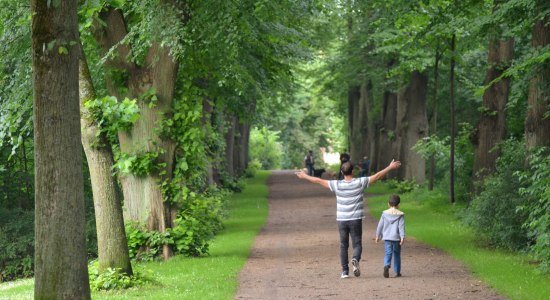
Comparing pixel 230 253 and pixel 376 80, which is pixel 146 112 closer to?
pixel 230 253

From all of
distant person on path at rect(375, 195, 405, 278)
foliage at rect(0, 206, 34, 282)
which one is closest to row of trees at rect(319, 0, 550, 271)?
distant person on path at rect(375, 195, 405, 278)

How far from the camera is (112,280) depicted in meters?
14.4

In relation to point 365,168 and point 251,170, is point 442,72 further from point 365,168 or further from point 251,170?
point 251,170

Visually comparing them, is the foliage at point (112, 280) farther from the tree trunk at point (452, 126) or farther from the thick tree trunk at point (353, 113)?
the thick tree trunk at point (353, 113)

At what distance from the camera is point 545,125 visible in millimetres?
18438

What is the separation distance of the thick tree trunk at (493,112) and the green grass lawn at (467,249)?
1.81m

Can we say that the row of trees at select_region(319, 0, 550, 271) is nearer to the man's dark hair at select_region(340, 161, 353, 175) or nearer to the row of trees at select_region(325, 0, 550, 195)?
the row of trees at select_region(325, 0, 550, 195)

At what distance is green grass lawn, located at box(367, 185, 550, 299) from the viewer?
539 inches

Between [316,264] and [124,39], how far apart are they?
5349 millimetres

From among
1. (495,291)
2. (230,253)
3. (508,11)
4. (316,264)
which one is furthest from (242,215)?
(495,291)

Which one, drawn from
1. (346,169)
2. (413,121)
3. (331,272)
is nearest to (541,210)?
(346,169)

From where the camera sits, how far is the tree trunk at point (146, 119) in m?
18.9

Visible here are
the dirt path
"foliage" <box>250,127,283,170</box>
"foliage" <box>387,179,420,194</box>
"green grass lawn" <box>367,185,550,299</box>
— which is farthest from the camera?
"foliage" <box>250,127,283,170</box>

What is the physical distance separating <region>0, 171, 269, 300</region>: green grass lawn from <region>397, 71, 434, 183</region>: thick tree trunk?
1306 centimetres
